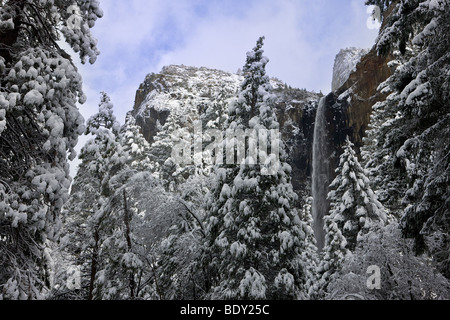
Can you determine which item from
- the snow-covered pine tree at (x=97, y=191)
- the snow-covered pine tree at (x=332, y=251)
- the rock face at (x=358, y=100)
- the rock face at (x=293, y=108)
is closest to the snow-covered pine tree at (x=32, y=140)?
the snow-covered pine tree at (x=97, y=191)

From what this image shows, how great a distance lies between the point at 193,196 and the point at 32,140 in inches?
358

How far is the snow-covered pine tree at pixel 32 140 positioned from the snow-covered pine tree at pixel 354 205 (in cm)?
1396

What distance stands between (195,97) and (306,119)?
28.8 meters

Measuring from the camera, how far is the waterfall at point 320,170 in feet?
149

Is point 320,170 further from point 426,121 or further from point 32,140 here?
point 32,140

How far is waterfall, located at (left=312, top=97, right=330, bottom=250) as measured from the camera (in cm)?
4538

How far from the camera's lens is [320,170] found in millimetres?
50344

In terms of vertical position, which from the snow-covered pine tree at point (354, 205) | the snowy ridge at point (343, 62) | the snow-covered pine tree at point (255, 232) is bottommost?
the snow-covered pine tree at point (255, 232)

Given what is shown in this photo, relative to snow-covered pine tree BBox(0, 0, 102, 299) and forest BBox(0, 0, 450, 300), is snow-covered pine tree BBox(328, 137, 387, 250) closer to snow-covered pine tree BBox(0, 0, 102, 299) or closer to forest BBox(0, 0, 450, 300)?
forest BBox(0, 0, 450, 300)

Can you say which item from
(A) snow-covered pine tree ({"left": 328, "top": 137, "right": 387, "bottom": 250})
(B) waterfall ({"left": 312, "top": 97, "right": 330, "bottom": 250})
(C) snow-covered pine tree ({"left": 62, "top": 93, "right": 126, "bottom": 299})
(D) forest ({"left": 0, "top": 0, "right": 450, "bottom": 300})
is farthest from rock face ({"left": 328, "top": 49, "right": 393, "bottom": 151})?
(C) snow-covered pine tree ({"left": 62, "top": 93, "right": 126, "bottom": 299})

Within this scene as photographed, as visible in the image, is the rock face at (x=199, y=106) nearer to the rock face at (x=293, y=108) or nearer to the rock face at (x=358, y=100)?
the rock face at (x=293, y=108)

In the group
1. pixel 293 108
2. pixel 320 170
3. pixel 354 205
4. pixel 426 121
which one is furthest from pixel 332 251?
pixel 293 108
